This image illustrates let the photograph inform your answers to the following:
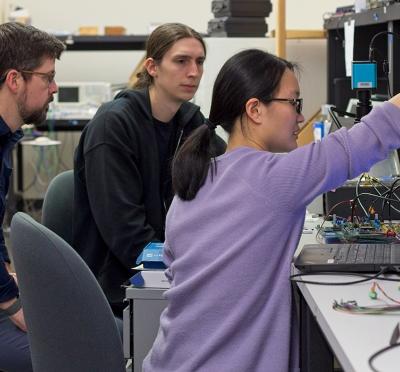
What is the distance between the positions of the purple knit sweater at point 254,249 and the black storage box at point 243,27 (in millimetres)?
2470

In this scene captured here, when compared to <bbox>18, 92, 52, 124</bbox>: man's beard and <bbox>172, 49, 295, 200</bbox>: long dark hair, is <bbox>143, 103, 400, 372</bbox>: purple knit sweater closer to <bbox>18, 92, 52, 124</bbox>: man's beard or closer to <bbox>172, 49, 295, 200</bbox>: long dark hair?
<bbox>172, 49, 295, 200</bbox>: long dark hair

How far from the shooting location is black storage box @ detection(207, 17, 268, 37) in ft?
13.4

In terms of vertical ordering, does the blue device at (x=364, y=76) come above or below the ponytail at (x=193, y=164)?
above

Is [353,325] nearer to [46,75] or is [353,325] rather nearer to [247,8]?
[46,75]

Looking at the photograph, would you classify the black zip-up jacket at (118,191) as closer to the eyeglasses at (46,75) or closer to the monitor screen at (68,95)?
the eyeglasses at (46,75)

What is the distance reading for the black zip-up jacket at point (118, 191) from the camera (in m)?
2.58

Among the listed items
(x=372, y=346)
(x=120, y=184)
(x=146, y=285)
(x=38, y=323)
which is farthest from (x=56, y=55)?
(x=372, y=346)

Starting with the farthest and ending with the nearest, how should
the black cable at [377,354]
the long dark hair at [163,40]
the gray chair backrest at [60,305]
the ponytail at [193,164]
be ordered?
the long dark hair at [163,40]
the ponytail at [193,164]
the gray chair backrest at [60,305]
the black cable at [377,354]

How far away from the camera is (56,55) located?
2371 millimetres

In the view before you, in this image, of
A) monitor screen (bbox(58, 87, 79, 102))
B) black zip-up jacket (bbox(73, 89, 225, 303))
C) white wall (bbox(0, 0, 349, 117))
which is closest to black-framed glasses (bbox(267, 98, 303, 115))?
black zip-up jacket (bbox(73, 89, 225, 303))

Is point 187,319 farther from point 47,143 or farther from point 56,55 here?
point 47,143

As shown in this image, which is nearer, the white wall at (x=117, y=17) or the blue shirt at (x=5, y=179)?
the blue shirt at (x=5, y=179)

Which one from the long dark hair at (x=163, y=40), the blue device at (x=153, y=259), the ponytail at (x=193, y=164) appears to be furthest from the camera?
Answer: the long dark hair at (x=163, y=40)

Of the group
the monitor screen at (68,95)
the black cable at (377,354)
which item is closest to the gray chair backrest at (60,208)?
the black cable at (377,354)
